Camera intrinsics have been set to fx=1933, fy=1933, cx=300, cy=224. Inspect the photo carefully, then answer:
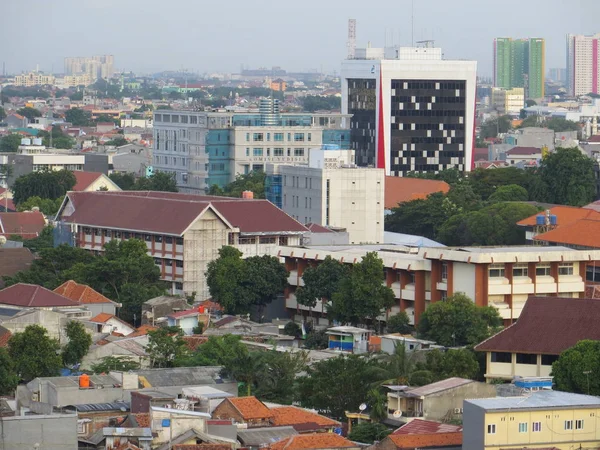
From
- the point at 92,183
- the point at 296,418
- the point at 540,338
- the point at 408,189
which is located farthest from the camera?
the point at 92,183

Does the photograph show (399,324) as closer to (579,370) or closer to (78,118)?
(579,370)

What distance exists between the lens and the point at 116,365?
35.8 m

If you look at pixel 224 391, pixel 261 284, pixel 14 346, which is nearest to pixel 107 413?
pixel 224 391

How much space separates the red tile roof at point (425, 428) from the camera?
2877 cm

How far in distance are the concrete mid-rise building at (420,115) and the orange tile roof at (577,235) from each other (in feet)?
101

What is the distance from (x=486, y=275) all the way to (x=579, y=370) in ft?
32.8

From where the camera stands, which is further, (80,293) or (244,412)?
(80,293)

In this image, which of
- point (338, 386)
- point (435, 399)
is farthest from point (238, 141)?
point (435, 399)

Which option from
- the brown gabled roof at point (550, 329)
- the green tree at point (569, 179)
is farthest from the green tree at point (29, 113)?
the brown gabled roof at point (550, 329)

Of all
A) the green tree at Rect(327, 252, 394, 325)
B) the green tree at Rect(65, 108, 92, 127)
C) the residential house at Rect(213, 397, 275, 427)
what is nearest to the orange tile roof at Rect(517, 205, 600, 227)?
the green tree at Rect(327, 252, 394, 325)

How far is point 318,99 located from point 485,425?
152 metres

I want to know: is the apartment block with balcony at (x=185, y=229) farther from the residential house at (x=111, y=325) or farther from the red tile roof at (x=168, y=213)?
the residential house at (x=111, y=325)

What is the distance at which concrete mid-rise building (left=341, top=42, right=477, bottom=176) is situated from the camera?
8350 cm

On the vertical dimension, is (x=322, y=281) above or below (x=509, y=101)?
above
